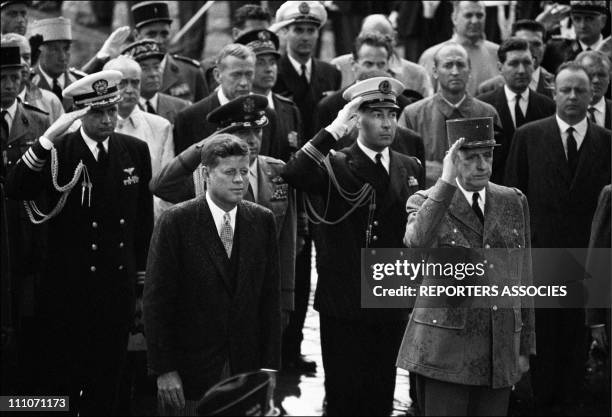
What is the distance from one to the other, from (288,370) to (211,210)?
3.18m

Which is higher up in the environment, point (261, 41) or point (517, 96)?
point (261, 41)

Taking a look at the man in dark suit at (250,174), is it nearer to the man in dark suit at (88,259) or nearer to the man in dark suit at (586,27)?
the man in dark suit at (88,259)

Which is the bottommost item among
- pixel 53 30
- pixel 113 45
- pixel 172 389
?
pixel 172 389

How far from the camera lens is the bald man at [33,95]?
10945 mm

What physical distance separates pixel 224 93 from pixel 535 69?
10.6ft

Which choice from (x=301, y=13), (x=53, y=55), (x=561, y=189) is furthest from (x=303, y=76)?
(x=561, y=189)

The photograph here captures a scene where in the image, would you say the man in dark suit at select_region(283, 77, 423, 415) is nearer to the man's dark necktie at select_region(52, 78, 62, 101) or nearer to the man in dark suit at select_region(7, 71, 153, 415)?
the man in dark suit at select_region(7, 71, 153, 415)

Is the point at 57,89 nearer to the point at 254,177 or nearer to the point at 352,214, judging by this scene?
the point at 254,177

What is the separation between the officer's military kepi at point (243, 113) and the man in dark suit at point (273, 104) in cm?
95

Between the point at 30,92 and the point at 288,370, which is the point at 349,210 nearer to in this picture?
the point at 288,370

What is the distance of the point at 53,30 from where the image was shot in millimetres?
12094

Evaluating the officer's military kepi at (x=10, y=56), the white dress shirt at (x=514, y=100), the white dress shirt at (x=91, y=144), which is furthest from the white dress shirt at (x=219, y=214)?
the white dress shirt at (x=514, y=100)

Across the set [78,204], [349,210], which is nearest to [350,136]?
[349,210]

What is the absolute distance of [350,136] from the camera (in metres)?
10.3
